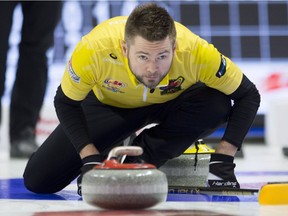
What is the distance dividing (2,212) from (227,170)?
0.89 m

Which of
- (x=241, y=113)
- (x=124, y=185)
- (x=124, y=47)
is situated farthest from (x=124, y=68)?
(x=124, y=185)

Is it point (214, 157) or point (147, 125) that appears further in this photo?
point (147, 125)

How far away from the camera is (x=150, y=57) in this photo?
234cm

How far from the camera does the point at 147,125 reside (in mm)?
3221

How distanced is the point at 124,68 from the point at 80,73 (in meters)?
0.15

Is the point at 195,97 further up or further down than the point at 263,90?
further up

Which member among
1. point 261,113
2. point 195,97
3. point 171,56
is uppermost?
point 171,56

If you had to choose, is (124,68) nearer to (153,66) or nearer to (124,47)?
(124,47)

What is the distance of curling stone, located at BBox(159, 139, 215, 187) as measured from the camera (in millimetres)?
3123

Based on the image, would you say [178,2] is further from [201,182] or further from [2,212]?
[2,212]

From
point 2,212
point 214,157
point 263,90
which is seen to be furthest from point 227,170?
point 263,90

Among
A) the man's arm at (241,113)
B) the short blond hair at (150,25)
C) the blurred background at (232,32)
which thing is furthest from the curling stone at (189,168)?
the blurred background at (232,32)

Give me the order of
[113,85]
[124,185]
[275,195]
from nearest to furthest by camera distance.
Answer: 1. [124,185]
2. [275,195]
3. [113,85]

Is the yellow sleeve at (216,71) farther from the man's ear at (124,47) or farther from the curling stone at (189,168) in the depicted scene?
the curling stone at (189,168)
